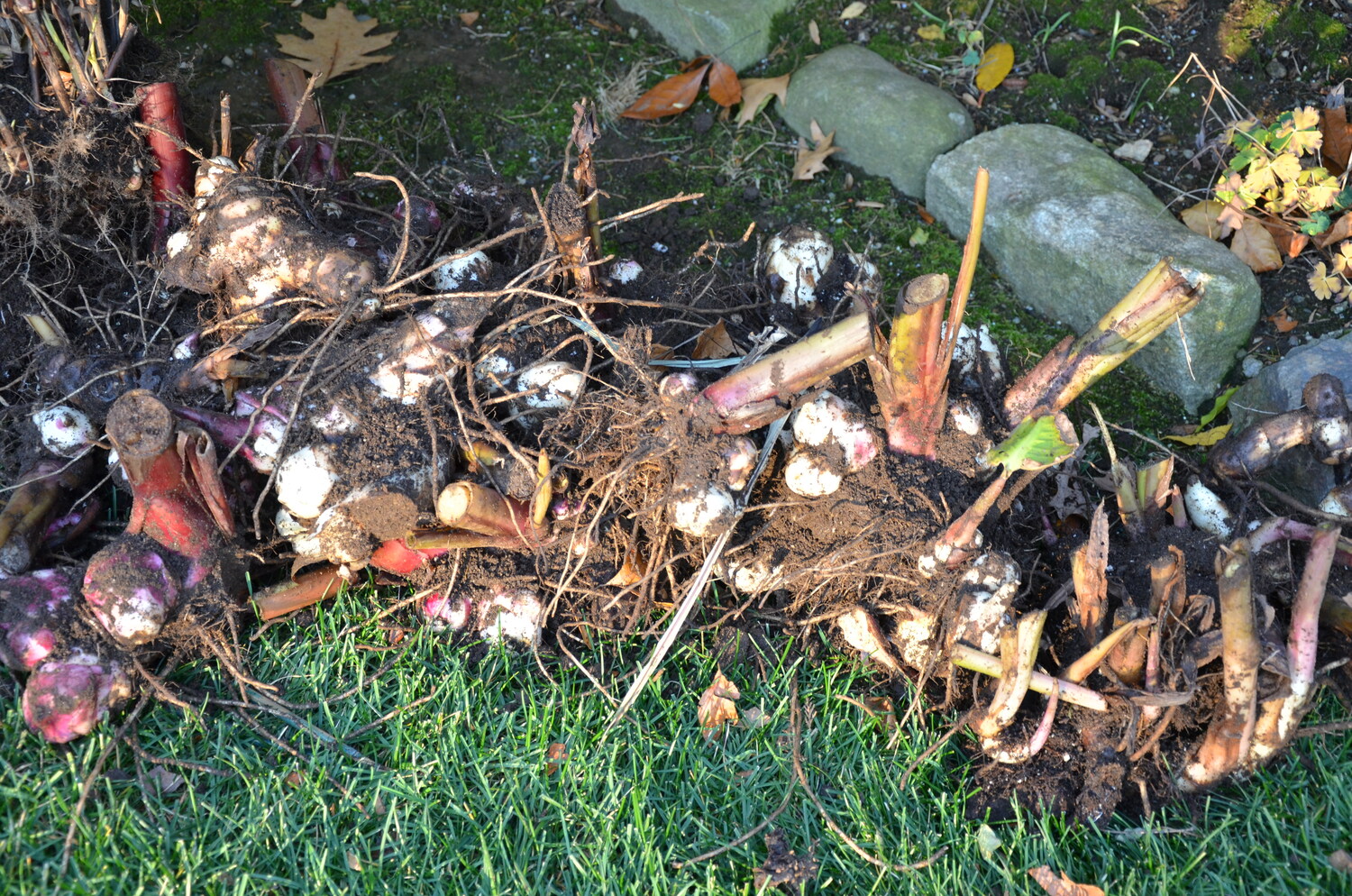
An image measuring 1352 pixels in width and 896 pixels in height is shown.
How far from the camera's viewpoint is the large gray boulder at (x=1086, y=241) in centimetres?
271

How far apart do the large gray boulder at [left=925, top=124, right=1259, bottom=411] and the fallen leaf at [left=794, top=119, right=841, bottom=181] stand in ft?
1.22

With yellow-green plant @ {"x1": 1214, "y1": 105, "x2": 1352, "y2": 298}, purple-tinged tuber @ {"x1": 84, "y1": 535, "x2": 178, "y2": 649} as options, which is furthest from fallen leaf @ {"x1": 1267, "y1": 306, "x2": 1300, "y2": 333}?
purple-tinged tuber @ {"x1": 84, "y1": 535, "x2": 178, "y2": 649}

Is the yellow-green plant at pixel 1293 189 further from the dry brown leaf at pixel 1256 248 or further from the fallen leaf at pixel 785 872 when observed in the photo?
the fallen leaf at pixel 785 872

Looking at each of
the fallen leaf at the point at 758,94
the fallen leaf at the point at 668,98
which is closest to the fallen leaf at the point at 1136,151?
the fallen leaf at the point at 758,94

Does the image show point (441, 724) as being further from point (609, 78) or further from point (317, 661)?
point (609, 78)

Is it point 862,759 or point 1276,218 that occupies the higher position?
point 1276,218

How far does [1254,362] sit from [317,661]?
2.70 m

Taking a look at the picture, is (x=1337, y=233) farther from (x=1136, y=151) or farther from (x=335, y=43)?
(x=335, y=43)

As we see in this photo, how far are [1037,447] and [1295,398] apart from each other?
3.97 feet

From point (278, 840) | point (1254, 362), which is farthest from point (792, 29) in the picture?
point (278, 840)

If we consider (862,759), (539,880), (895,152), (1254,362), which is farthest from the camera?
(895,152)

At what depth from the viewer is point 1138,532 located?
223 cm

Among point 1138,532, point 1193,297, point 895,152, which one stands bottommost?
point 1138,532

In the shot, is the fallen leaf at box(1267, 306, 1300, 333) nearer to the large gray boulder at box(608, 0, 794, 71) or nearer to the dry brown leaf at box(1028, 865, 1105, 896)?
the dry brown leaf at box(1028, 865, 1105, 896)
